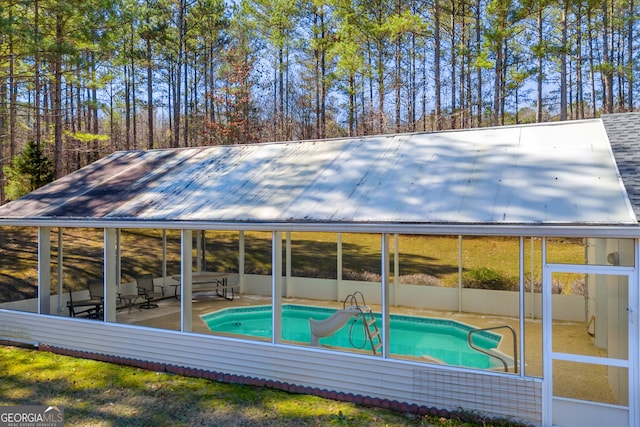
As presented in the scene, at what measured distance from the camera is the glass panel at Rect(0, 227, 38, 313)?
38.2 feet

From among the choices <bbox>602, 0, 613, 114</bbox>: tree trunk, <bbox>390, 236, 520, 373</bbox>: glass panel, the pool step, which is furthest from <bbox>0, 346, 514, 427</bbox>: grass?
<bbox>602, 0, 613, 114</bbox>: tree trunk

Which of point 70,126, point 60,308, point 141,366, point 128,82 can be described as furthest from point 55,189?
point 70,126

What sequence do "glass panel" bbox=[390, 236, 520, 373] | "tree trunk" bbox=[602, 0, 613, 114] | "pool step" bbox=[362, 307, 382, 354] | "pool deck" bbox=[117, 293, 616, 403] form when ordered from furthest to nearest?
"tree trunk" bbox=[602, 0, 613, 114] < "glass panel" bbox=[390, 236, 520, 373] < "pool step" bbox=[362, 307, 382, 354] < "pool deck" bbox=[117, 293, 616, 403]

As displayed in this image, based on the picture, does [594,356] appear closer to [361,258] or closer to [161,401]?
[161,401]

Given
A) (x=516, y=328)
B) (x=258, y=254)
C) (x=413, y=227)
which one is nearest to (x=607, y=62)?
(x=516, y=328)

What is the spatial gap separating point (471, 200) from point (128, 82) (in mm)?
22669

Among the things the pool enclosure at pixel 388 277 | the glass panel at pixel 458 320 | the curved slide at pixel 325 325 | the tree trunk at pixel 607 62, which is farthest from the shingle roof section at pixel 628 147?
the tree trunk at pixel 607 62

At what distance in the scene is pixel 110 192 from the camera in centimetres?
888

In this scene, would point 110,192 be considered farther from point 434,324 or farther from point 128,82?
point 128,82

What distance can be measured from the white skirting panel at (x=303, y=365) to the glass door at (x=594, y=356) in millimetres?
347

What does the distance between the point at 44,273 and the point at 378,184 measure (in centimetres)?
647

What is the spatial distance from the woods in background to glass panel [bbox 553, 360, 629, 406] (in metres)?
11.7

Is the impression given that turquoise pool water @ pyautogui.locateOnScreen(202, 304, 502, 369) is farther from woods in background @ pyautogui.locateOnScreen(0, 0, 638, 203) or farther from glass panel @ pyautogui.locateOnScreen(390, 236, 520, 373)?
woods in background @ pyautogui.locateOnScreen(0, 0, 638, 203)

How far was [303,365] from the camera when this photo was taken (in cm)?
617
